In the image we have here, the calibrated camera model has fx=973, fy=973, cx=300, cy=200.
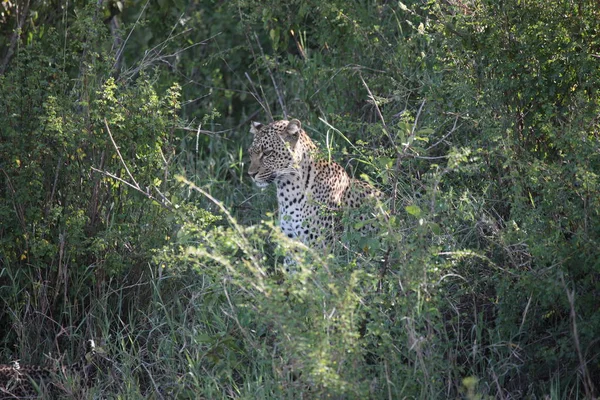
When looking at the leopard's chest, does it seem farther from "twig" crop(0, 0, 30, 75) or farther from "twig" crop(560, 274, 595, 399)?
"twig" crop(560, 274, 595, 399)

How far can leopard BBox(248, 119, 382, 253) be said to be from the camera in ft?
24.0

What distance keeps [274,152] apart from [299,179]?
296 mm

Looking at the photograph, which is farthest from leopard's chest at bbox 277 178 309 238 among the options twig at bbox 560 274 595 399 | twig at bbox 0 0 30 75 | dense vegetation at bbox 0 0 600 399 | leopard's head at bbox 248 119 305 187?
twig at bbox 560 274 595 399

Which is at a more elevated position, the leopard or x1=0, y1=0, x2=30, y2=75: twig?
x1=0, y1=0, x2=30, y2=75: twig

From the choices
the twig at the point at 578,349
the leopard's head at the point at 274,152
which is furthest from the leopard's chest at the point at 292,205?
the twig at the point at 578,349

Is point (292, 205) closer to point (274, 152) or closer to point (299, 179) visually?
point (299, 179)

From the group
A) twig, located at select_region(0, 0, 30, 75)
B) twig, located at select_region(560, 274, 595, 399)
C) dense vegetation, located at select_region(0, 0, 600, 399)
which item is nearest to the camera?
twig, located at select_region(560, 274, 595, 399)

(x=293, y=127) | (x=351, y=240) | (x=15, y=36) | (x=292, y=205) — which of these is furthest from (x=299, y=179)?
(x=15, y=36)

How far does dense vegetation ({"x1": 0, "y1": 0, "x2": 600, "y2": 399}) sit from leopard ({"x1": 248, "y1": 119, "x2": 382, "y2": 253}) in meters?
0.36

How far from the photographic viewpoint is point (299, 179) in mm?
7438

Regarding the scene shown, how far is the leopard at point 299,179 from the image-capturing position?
288 inches

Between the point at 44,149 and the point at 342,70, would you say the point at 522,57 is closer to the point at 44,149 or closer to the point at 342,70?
the point at 342,70

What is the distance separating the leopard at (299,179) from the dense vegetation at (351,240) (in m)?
0.36

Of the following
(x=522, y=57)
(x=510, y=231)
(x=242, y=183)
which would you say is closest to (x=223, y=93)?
(x=242, y=183)
